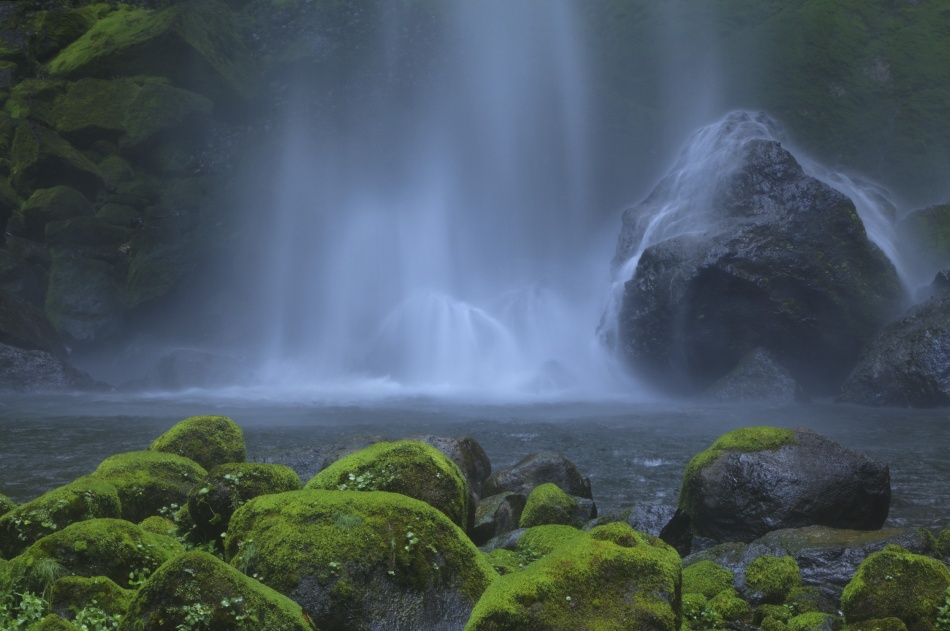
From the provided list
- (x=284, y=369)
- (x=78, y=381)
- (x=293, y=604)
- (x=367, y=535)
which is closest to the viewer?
(x=293, y=604)

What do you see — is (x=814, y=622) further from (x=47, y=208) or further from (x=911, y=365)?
(x=47, y=208)

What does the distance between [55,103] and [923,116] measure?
36671 mm

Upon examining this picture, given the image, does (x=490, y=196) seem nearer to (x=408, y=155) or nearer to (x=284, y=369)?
(x=408, y=155)

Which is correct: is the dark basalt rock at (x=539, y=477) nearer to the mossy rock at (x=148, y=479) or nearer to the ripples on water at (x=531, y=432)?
the ripples on water at (x=531, y=432)

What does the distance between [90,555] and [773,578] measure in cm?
504

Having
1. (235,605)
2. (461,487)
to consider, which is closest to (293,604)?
(235,605)

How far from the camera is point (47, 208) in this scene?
29031 mm

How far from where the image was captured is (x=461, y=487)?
22.3 ft

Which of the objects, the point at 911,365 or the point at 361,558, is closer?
the point at 361,558

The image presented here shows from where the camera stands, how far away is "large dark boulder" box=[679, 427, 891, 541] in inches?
338

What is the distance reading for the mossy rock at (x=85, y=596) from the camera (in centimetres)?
463

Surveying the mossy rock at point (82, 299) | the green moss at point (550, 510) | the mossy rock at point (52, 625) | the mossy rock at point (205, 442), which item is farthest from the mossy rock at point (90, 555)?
the mossy rock at point (82, 299)

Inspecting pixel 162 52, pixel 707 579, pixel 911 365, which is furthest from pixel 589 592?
pixel 162 52

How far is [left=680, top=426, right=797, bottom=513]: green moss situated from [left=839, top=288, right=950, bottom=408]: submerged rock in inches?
500
